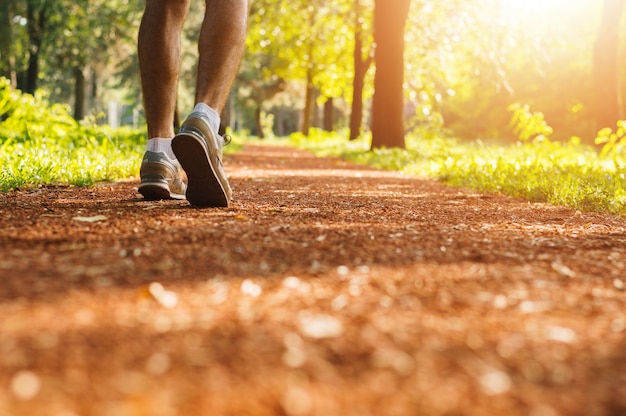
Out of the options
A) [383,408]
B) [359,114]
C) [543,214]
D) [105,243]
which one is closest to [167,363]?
[383,408]

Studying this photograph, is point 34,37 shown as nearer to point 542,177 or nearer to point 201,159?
point 542,177

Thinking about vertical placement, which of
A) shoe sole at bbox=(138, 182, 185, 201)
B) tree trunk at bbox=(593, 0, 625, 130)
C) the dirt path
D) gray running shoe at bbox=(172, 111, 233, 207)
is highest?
tree trunk at bbox=(593, 0, 625, 130)

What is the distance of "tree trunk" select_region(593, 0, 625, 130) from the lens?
12773 millimetres

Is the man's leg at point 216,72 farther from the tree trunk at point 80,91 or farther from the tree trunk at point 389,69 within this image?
the tree trunk at point 80,91

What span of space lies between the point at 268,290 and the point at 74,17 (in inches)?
823

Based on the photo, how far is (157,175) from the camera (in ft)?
10.9

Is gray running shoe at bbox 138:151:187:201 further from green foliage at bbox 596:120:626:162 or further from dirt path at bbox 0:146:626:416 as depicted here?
green foliage at bbox 596:120:626:162

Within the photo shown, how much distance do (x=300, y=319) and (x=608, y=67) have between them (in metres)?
13.3

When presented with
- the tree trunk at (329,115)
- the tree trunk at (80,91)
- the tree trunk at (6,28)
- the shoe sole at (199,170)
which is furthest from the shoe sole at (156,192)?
the tree trunk at (329,115)

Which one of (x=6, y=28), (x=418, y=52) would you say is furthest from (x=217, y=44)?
(x=6, y=28)

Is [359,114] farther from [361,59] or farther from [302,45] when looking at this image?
[302,45]

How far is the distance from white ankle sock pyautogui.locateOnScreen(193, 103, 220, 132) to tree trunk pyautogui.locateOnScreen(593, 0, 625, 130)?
1159 centimetres

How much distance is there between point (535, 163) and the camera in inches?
260

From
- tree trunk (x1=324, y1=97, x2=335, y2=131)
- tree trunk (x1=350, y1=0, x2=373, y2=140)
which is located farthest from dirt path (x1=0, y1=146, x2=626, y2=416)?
tree trunk (x1=324, y1=97, x2=335, y2=131)
